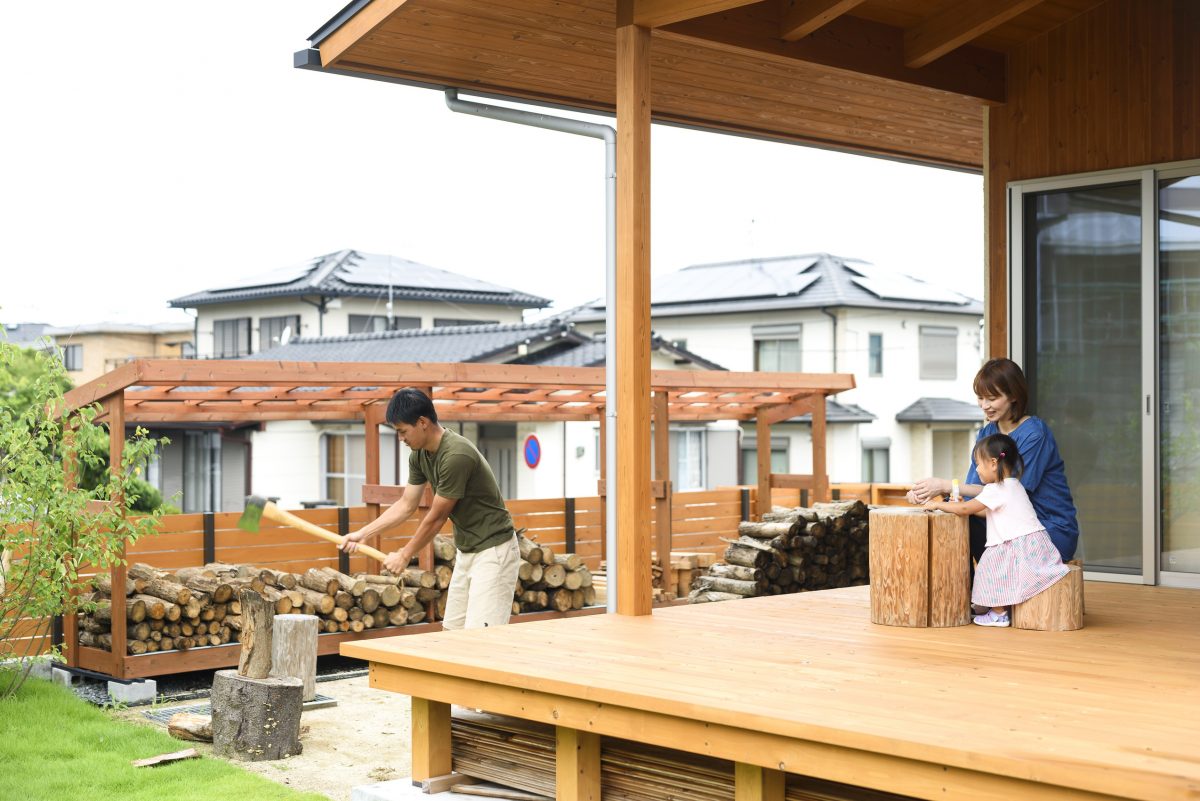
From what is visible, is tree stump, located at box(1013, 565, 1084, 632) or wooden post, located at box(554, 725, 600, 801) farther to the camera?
tree stump, located at box(1013, 565, 1084, 632)

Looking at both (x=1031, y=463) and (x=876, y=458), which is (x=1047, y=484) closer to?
(x=1031, y=463)

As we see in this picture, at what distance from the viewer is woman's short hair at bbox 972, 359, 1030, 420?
564 cm

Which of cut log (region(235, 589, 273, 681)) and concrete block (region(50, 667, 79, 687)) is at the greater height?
cut log (region(235, 589, 273, 681))

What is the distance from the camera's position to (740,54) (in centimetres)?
654

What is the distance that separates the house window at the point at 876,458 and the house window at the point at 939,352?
2.05 metres

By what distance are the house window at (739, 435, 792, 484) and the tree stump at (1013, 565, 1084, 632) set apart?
24094mm

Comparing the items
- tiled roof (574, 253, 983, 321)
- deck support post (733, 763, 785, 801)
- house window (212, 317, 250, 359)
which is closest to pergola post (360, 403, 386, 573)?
deck support post (733, 763, 785, 801)

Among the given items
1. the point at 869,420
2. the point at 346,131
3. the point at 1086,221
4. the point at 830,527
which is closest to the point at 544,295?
the point at 869,420

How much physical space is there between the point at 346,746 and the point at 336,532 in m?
3.79

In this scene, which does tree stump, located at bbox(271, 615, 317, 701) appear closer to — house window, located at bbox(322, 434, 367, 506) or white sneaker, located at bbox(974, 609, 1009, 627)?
white sneaker, located at bbox(974, 609, 1009, 627)

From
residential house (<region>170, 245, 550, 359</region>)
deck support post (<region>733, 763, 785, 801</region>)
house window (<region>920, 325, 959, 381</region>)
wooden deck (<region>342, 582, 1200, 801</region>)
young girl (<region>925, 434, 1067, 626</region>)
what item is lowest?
deck support post (<region>733, 763, 785, 801</region>)

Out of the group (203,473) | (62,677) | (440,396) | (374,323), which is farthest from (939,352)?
(62,677)

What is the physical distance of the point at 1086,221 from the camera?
757 cm

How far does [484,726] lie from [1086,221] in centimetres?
473
